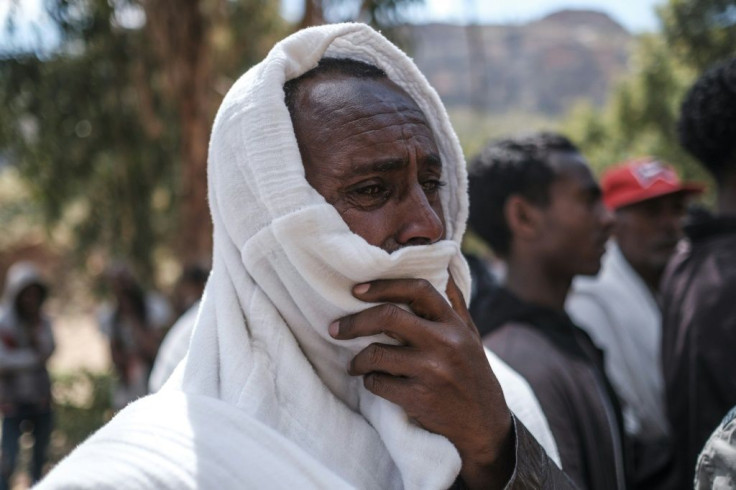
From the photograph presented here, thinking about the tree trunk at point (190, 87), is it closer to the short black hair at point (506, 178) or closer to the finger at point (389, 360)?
the short black hair at point (506, 178)

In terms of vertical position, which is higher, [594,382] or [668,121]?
[594,382]

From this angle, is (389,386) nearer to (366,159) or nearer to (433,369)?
(433,369)

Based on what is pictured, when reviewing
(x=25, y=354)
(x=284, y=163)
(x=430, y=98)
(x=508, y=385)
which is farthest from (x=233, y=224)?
(x=25, y=354)

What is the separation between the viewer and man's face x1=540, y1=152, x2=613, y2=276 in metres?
2.62

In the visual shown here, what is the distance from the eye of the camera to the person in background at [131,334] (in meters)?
6.61

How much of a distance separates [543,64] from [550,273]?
112392 millimetres

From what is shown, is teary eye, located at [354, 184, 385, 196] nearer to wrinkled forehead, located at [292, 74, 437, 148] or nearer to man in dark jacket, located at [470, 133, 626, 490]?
wrinkled forehead, located at [292, 74, 437, 148]

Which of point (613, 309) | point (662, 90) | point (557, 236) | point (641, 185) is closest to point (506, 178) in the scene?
point (557, 236)

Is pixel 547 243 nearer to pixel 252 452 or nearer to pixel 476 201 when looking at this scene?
pixel 476 201

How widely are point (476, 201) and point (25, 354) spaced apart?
486 centimetres

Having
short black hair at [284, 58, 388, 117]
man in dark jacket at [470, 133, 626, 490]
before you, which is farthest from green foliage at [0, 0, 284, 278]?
short black hair at [284, 58, 388, 117]

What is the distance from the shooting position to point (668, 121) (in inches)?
568

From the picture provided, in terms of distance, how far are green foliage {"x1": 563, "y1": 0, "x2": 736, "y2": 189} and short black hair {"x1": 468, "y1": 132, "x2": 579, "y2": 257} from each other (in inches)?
24.7

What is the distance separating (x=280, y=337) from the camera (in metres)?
1.34
